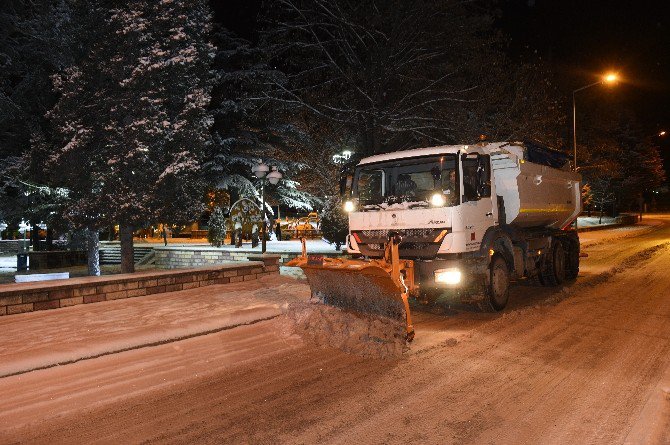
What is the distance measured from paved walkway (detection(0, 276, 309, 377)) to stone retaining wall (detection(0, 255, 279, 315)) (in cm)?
18

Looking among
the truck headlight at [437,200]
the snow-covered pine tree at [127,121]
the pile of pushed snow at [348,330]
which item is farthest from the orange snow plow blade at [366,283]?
the snow-covered pine tree at [127,121]

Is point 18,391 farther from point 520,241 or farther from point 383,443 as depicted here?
point 520,241

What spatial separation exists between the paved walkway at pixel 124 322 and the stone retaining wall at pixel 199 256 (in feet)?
22.5

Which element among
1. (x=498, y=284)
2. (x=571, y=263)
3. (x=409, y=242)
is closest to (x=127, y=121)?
(x=409, y=242)

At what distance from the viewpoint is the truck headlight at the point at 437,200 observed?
Result: 8734 millimetres

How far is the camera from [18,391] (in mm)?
5609

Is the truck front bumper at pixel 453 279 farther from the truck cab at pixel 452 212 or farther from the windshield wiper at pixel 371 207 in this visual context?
the windshield wiper at pixel 371 207

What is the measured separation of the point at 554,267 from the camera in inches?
502

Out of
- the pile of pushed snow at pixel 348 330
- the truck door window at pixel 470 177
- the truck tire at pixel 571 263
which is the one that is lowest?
the pile of pushed snow at pixel 348 330

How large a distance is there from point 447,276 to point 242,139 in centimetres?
1994

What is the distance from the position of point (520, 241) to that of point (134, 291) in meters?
8.20

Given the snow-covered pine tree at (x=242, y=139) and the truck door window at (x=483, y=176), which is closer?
the truck door window at (x=483, y=176)

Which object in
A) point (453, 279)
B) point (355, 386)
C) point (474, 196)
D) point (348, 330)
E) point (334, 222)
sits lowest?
point (355, 386)

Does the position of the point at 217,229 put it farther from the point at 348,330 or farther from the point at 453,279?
the point at 348,330
